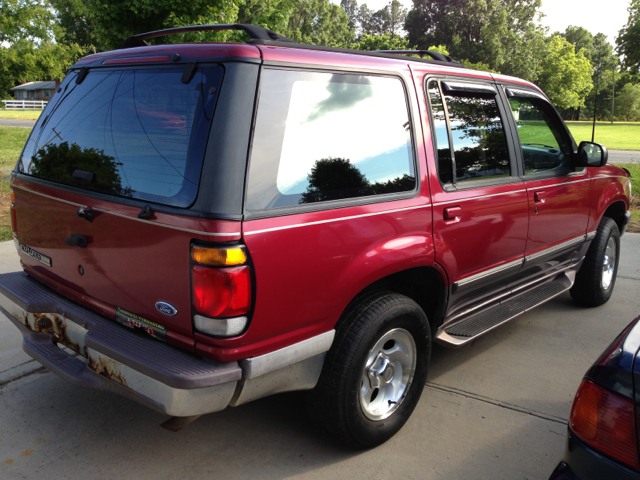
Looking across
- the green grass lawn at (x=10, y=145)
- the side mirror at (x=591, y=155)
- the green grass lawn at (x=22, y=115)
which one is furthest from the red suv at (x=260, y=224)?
the green grass lawn at (x=22, y=115)

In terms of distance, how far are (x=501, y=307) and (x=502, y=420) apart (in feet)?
2.88

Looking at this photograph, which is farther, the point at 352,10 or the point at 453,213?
the point at 352,10

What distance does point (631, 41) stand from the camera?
2725cm

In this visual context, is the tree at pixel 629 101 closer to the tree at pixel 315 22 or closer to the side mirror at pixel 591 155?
the tree at pixel 315 22

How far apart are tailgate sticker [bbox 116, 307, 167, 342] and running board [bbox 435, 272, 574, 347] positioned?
5.48 feet

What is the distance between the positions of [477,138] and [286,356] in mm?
1922

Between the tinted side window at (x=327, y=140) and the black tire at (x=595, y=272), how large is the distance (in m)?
2.75

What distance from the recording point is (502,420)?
3.16m

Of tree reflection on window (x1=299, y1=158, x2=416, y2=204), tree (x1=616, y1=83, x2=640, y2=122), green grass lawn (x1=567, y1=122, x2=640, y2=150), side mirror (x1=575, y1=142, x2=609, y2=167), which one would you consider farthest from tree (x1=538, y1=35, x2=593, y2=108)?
tree reflection on window (x1=299, y1=158, x2=416, y2=204)

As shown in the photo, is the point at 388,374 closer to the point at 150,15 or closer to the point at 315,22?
the point at 150,15

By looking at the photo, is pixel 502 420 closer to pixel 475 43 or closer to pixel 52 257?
pixel 52 257

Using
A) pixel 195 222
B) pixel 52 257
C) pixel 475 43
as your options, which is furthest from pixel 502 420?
pixel 475 43

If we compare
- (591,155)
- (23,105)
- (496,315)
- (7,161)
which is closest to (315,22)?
(23,105)

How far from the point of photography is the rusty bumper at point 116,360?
211 centimetres
